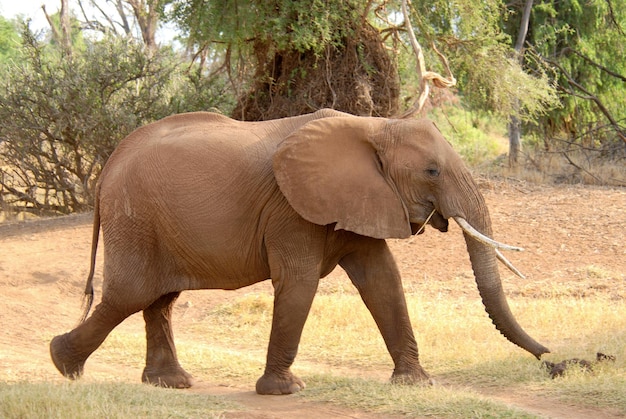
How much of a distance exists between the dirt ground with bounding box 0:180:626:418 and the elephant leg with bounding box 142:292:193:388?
46 cm

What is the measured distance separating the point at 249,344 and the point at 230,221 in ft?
10.1

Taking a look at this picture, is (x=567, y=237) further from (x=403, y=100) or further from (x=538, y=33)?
(x=538, y=33)

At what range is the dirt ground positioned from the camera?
10.6 m

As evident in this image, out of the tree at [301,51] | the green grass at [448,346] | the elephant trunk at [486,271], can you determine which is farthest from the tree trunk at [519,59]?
the elephant trunk at [486,271]

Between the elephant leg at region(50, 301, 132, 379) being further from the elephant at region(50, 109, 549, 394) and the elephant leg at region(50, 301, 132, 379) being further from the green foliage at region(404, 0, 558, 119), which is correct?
the green foliage at region(404, 0, 558, 119)

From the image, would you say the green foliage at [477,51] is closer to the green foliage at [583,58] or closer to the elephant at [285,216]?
the green foliage at [583,58]

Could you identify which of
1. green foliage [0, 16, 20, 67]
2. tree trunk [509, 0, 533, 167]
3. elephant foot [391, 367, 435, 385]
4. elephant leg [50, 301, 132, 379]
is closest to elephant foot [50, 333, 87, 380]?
elephant leg [50, 301, 132, 379]

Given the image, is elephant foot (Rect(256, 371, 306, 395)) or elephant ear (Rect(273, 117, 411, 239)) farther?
elephant foot (Rect(256, 371, 306, 395))

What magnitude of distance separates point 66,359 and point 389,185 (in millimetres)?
2744

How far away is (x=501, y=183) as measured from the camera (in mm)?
16141

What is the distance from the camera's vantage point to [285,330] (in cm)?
678

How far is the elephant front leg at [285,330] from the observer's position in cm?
670

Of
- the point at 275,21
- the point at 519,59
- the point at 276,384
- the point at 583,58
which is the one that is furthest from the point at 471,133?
the point at 276,384

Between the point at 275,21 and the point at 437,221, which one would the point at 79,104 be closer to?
the point at 275,21
